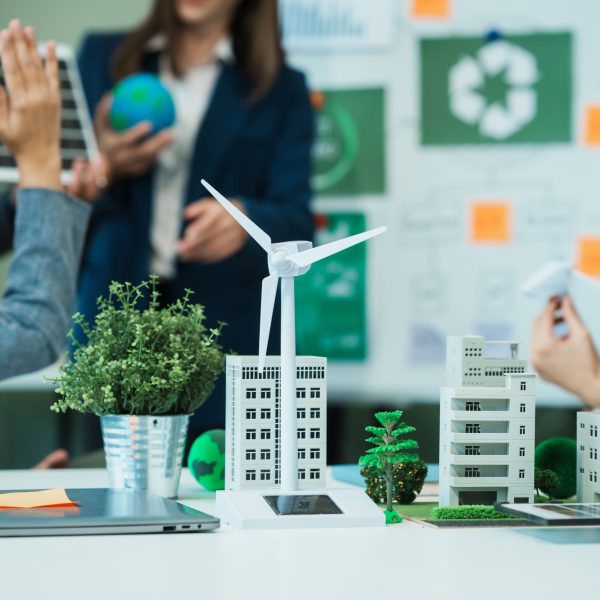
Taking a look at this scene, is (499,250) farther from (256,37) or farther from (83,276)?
(83,276)

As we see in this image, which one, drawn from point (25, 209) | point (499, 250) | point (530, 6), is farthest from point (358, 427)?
point (25, 209)

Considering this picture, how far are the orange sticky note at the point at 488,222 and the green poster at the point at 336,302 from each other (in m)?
0.32

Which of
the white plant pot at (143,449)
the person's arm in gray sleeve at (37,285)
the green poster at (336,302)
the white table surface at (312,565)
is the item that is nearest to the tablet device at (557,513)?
the white table surface at (312,565)

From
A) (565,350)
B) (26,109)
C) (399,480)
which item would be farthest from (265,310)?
(565,350)

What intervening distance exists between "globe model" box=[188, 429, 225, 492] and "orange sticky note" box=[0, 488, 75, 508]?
0.19m

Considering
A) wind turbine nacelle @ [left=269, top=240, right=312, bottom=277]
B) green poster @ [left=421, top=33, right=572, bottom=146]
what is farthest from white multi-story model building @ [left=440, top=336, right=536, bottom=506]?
green poster @ [left=421, top=33, right=572, bottom=146]

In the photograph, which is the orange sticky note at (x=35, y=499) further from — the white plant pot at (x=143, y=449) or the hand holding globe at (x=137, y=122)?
the hand holding globe at (x=137, y=122)

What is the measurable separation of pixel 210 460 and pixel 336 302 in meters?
1.73

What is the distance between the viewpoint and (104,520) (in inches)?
40.8

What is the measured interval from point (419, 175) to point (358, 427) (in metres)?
0.75

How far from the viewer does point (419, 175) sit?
9.91 feet

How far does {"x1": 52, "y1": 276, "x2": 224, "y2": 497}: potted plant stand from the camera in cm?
121

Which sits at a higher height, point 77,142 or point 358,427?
point 77,142

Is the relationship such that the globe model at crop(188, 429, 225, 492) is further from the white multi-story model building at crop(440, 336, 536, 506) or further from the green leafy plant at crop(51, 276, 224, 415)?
the white multi-story model building at crop(440, 336, 536, 506)
